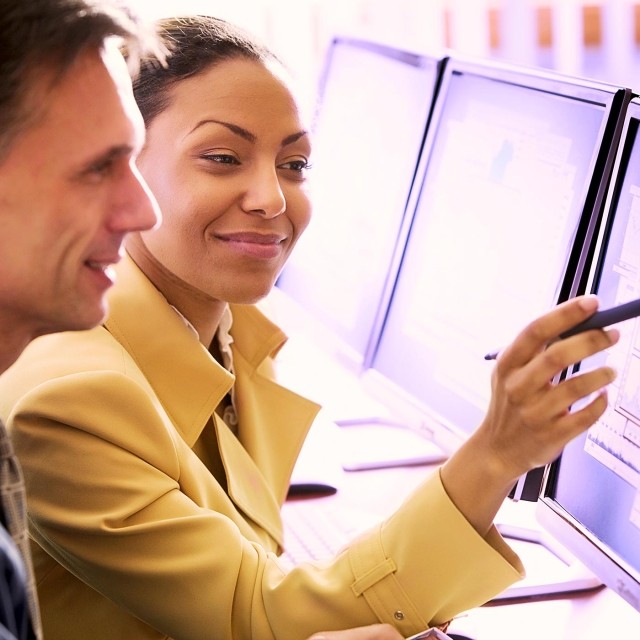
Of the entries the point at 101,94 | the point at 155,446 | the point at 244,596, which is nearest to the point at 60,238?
the point at 101,94

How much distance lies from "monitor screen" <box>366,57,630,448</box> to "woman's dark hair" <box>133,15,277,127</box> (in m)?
0.35

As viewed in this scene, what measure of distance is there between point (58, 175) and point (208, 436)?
0.53 metres

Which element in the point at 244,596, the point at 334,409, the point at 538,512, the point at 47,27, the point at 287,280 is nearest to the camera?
the point at 47,27

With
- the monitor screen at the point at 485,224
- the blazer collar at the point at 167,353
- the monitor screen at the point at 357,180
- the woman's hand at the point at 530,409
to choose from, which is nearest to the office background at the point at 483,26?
the monitor screen at the point at 357,180

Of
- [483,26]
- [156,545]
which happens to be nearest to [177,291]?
[156,545]

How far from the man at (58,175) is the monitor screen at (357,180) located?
2.25 ft

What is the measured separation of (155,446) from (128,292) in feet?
0.73

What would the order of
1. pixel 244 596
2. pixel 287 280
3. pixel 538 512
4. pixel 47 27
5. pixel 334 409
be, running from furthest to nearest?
pixel 287 280
pixel 334 409
pixel 538 512
pixel 244 596
pixel 47 27

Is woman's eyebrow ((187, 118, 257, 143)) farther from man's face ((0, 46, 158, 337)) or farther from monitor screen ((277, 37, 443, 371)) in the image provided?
monitor screen ((277, 37, 443, 371))

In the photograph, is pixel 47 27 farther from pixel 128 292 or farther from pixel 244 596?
pixel 244 596

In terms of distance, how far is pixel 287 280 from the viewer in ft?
6.50

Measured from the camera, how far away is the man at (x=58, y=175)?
0.79 metres

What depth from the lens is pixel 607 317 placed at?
84 cm

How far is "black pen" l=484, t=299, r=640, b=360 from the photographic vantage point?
0.82 metres
